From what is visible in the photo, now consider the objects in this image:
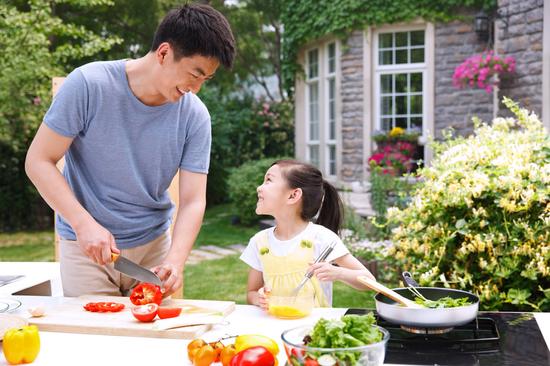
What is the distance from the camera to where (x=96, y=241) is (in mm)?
2217

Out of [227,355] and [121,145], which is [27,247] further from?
[227,355]

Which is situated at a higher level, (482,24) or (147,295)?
(482,24)

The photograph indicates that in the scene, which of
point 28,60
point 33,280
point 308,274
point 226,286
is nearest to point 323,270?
point 308,274

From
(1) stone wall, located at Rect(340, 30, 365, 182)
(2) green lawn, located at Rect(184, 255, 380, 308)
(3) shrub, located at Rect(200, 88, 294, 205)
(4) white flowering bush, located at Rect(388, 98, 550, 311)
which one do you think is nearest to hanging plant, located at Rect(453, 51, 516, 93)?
(1) stone wall, located at Rect(340, 30, 365, 182)

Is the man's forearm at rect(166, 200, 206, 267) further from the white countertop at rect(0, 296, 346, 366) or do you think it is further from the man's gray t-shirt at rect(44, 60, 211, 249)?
the white countertop at rect(0, 296, 346, 366)

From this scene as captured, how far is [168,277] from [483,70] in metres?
7.84

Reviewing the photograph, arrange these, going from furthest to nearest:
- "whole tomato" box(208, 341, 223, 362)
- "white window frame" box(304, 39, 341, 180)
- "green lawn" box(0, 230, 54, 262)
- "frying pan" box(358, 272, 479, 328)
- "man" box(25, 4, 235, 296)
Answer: "white window frame" box(304, 39, 341, 180), "green lawn" box(0, 230, 54, 262), "man" box(25, 4, 235, 296), "frying pan" box(358, 272, 479, 328), "whole tomato" box(208, 341, 223, 362)

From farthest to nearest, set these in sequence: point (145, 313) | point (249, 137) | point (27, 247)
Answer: point (249, 137) → point (27, 247) → point (145, 313)

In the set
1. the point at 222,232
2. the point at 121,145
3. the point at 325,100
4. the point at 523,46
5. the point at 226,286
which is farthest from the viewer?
the point at 325,100

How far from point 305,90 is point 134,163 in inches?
399

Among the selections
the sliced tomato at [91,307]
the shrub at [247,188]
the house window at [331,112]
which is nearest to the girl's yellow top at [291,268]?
the sliced tomato at [91,307]

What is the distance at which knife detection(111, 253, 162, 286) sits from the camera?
2282 millimetres

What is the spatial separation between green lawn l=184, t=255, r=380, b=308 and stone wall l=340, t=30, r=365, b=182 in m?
3.60

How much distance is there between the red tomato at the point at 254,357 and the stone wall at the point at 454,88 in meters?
9.05
